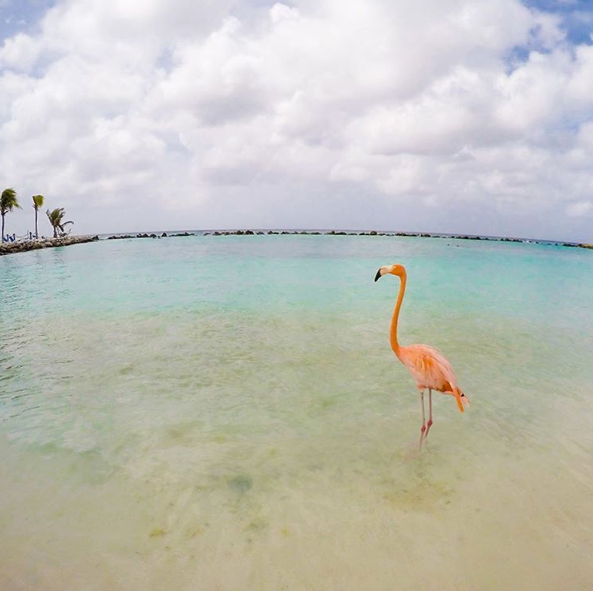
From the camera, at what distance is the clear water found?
3025 millimetres

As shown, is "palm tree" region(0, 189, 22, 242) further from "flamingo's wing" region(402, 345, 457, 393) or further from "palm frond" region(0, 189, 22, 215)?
"flamingo's wing" region(402, 345, 457, 393)

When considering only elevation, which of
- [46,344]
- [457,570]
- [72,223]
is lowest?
[457,570]

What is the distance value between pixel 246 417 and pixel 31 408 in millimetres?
2958

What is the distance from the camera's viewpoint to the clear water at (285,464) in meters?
3.03

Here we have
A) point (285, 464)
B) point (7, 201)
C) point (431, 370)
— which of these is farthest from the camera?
point (7, 201)

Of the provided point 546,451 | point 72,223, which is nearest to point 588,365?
point 546,451

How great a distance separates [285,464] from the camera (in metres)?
4.26

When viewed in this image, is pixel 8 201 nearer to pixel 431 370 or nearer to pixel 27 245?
pixel 27 245

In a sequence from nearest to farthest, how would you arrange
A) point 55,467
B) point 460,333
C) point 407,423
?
point 55,467 < point 407,423 < point 460,333

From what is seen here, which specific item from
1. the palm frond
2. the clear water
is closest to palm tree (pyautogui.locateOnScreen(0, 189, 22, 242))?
the palm frond

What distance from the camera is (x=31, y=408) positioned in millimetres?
5562

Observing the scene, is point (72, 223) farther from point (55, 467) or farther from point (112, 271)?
point (55, 467)

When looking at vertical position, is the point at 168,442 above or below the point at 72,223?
below

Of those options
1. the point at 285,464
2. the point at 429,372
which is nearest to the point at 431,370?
the point at 429,372
